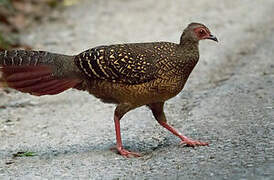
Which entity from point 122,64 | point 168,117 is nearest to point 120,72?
point 122,64

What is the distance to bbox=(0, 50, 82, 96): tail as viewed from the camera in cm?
607

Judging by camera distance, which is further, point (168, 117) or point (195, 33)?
point (168, 117)

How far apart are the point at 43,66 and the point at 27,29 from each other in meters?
6.68

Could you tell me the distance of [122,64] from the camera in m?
5.80

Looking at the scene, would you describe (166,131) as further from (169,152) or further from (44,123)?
(44,123)

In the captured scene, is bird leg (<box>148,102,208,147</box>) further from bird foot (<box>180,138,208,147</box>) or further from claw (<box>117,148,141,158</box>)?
claw (<box>117,148,141,158</box>)

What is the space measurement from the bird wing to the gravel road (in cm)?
81

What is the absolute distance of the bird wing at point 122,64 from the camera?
574cm

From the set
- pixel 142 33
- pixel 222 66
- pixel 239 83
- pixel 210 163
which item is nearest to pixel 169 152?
pixel 210 163

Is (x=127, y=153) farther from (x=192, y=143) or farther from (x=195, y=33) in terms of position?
(x=195, y=33)

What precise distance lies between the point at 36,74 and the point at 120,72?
96 centimetres

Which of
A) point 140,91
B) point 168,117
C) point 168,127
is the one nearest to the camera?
point 140,91

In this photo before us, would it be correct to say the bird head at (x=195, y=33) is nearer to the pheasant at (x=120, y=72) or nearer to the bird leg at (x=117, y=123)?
the pheasant at (x=120, y=72)

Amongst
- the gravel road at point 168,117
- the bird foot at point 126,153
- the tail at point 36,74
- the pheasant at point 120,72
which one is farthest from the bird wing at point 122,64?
the gravel road at point 168,117
